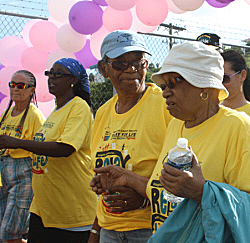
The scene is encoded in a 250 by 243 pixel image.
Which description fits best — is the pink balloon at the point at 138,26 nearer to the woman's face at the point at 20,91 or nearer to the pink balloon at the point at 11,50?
the woman's face at the point at 20,91

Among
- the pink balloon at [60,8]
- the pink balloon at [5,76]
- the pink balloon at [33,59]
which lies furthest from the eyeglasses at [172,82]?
the pink balloon at [5,76]

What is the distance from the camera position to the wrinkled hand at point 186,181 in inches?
47.4

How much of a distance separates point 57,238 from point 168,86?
1943mm

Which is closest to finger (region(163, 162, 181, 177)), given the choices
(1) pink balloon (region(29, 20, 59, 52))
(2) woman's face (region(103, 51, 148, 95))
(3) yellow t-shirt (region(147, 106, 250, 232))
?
(3) yellow t-shirt (region(147, 106, 250, 232))

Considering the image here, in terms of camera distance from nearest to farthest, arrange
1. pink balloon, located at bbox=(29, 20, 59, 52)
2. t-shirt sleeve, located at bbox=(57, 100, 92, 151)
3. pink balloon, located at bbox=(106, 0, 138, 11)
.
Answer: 1. t-shirt sleeve, located at bbox=(57, 100, 92, 151)
2. pink balloon, located at bbox=(106, 0, 138, 11)
3. pink balloon, located at bbox=(29, 20, 59, 52)

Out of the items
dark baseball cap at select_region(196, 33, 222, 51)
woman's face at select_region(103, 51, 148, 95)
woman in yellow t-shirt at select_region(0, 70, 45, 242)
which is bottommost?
woman in yellow t-shirt at select_region(0, 70, 45, 242)

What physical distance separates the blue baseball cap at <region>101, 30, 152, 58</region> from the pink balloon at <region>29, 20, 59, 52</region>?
Result: 2.25 m

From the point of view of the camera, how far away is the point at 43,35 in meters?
4.20

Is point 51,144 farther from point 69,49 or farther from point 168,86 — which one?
point 69,49

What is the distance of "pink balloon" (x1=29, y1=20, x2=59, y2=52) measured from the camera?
4.19m

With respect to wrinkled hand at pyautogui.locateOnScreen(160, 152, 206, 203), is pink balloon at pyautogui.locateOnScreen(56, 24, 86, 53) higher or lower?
higher

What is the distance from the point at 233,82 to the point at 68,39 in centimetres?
214

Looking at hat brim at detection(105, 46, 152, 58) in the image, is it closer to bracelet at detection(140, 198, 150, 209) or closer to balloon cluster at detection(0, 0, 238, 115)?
Answer: bracelet at detection(140, 198, 150, 209)

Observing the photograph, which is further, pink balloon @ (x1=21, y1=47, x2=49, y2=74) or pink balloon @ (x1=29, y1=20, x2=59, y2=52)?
pink balloon @ (x1=21, y1=47, x2=49, y2=74)
